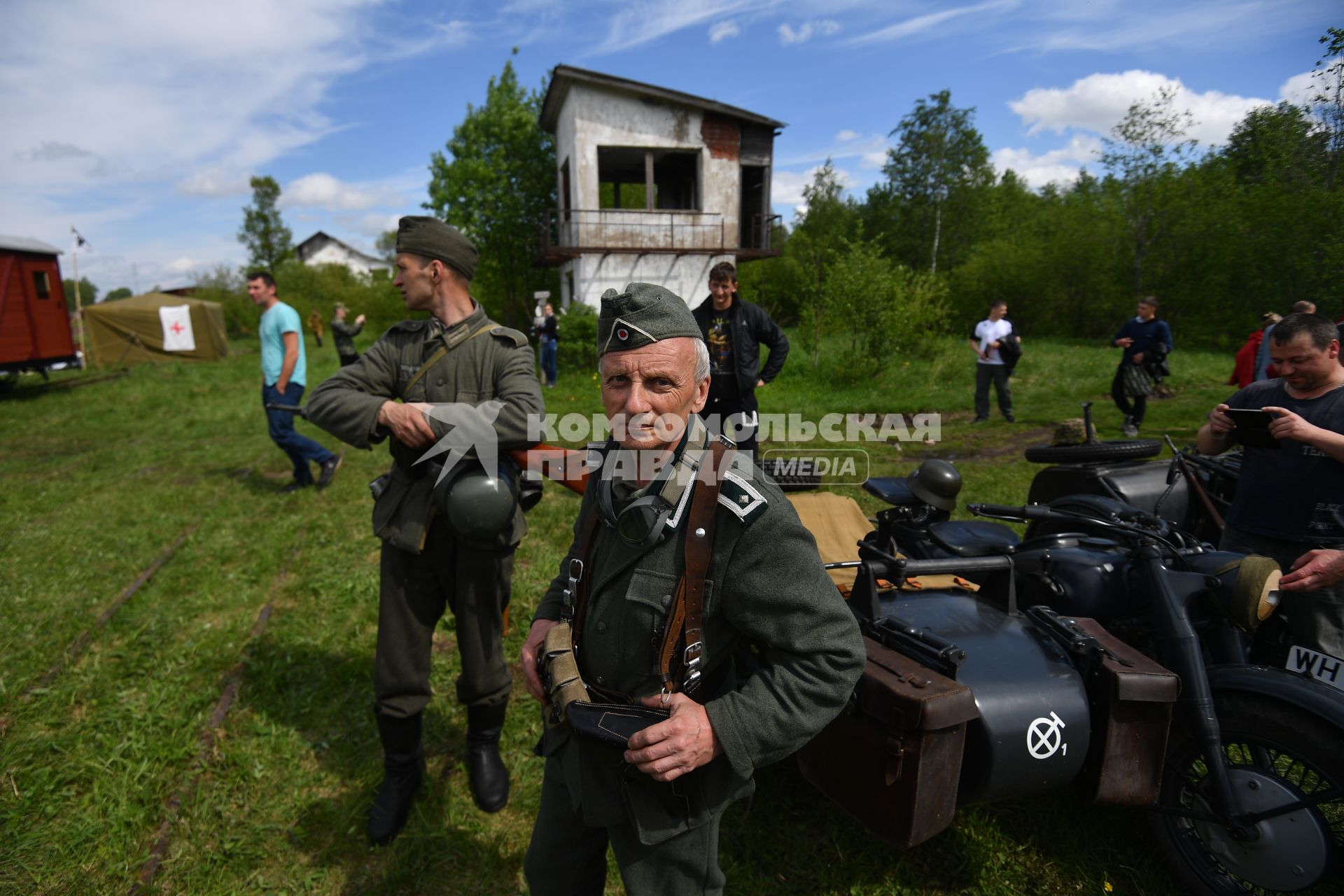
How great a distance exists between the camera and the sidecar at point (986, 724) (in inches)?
73.2

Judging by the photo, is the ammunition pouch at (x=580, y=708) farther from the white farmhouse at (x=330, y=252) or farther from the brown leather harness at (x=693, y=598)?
the white farmhouse at (x=330, y=252)

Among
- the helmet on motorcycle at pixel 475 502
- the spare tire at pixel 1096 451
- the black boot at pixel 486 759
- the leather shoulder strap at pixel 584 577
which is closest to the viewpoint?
the leather shoulder strap at pixel 584 577

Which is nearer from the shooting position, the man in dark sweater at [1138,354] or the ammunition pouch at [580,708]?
the ammunition pouch at [580,708]

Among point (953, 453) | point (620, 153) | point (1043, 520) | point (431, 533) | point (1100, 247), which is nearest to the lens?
point (431, 533)

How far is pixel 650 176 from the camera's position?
18984 millimetres

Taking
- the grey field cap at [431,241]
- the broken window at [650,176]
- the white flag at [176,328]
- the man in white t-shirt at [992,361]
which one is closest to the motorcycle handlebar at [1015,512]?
the grey field cap at [431,241]

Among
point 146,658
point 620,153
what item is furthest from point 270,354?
point 620,153

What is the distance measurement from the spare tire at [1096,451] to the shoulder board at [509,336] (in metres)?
2.68

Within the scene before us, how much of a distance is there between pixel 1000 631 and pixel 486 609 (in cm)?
200

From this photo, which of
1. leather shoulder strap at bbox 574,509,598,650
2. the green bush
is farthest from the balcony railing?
leather shoulder strap at bbox 574,509,598,650

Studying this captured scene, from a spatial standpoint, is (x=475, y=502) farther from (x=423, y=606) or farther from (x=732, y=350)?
(x=732, y=350)

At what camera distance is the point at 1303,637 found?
267 centimetres

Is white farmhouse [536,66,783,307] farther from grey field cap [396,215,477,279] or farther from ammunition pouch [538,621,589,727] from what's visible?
ammunition pouch [538,621,589,727]

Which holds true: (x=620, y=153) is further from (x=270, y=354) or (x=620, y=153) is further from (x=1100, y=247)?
(x=1100, y=247)
